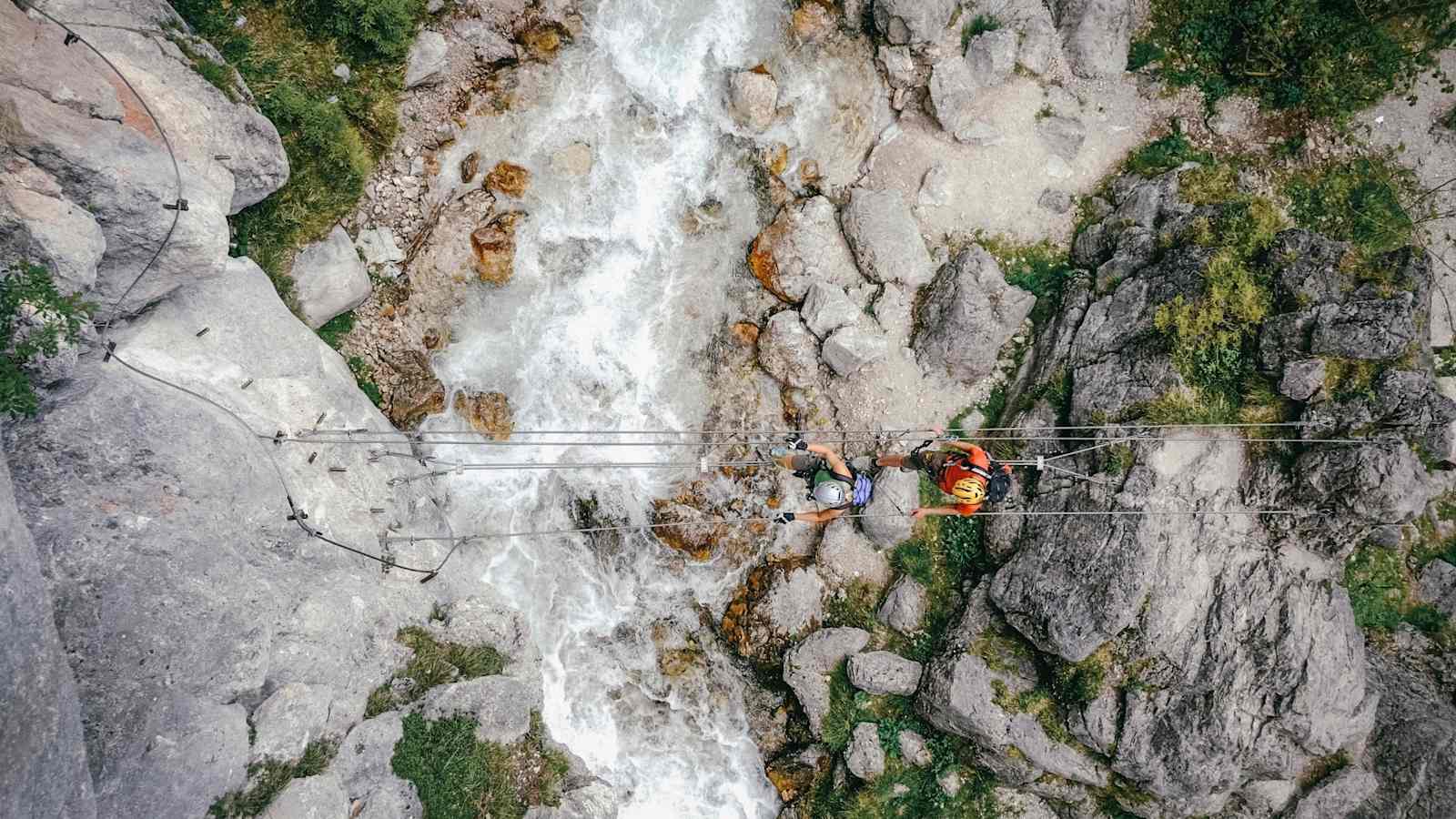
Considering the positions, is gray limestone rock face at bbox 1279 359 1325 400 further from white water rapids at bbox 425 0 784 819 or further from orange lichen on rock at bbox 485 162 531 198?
orange lichen on rock at bbox 485 162 531 198

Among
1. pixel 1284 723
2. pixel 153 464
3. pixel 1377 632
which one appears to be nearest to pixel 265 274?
pixel 153 464

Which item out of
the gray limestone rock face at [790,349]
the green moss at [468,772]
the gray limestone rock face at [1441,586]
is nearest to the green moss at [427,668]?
the green moss at [468,772]

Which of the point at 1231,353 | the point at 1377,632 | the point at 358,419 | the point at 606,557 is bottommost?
the point at 606,557

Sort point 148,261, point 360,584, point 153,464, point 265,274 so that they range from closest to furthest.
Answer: point 153,464
point 148,261
point 360,584
point 265,274

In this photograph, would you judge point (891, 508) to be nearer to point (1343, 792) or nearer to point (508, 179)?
point (1343, 792)

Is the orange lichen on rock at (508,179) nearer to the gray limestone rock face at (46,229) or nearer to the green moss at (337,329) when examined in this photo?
the green moss at (337,329)

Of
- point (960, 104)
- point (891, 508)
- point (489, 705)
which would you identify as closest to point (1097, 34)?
point (960, 104)

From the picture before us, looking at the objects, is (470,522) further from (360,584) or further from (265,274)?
(265,274)
